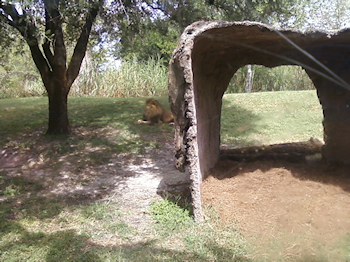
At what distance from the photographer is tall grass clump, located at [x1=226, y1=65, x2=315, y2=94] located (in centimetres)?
1766

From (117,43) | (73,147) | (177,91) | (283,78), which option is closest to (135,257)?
(177,91)

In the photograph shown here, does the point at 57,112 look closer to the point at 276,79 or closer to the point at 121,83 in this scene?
the point at 121,83

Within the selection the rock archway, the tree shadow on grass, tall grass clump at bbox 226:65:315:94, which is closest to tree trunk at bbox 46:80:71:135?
the rock archway

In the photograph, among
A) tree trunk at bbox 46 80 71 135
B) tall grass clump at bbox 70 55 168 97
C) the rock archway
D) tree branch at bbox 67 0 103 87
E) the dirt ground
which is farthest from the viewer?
tall grass clump at bbox 70 55 168 97

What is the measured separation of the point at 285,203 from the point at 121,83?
1277cm

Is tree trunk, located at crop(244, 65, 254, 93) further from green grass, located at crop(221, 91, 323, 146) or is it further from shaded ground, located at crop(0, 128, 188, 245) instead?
shaded ground, located at crop(0, 128, 188, 245)

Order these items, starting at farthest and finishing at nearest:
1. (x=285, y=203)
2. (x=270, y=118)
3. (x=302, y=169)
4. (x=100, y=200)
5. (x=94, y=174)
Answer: (x=270, y=118)
(x=94, y=174)
(x=302, y=169)
(x=100, y=200)
(x=285, y=203)

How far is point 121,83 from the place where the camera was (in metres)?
16.5

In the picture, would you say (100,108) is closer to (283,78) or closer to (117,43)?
(117,43)

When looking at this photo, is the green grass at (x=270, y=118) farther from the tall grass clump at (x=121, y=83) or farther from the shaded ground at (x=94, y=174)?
the tall grass clump at (x=121, y=83)

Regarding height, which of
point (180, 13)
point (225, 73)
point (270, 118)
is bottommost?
point (270, 118)

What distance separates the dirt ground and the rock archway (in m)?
0.40

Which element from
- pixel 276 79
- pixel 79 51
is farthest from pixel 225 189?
pixel 276 79

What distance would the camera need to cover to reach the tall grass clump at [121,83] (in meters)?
16.5
